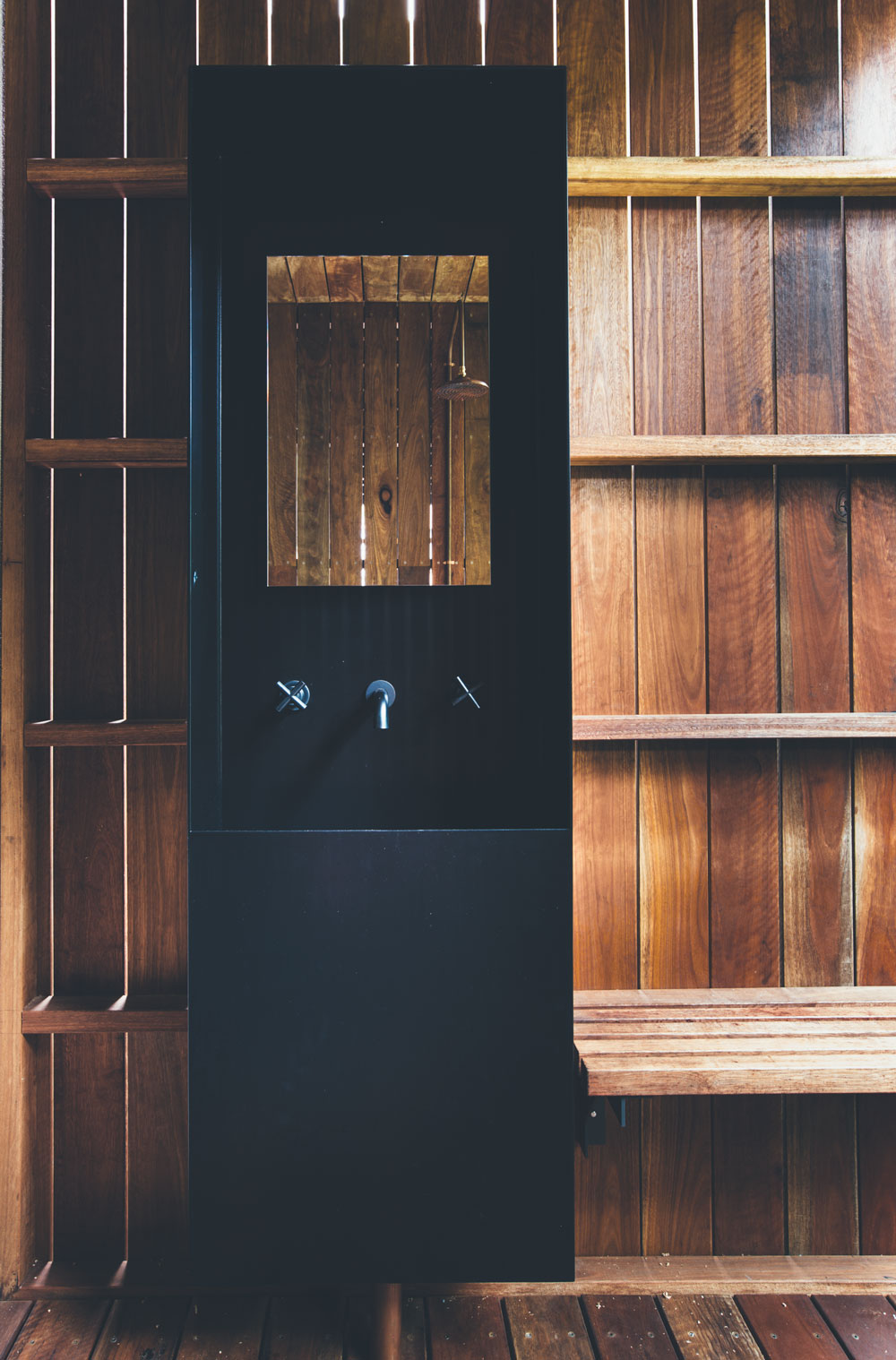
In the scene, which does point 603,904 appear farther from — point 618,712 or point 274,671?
point 274,671

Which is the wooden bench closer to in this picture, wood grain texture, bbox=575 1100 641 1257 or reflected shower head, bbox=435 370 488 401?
wood grain texture, bbox=575 1100 641 1257

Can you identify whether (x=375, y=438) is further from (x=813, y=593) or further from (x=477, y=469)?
(x=813, y=593)

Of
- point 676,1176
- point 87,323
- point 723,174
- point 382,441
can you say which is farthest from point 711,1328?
point 87,323

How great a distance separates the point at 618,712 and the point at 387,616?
0.64 m

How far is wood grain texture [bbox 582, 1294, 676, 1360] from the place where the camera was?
152cm

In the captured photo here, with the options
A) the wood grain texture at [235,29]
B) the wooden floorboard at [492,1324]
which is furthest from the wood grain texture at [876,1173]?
the wood grain texture at [235,29]

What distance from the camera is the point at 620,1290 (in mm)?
1675

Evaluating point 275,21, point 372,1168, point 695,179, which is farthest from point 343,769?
point 275,21

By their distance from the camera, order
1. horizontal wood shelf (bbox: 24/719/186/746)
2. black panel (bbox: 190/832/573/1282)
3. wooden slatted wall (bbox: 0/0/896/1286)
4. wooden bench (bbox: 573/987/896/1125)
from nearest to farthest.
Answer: black panel (bbox: 190/832/573/1282), wooden bench (bbox: 573/987/896/1125), horizontal wood shelf (bbox: 24/719/186/746), wooden slatted wall (bbox: 0/0/896/1286)

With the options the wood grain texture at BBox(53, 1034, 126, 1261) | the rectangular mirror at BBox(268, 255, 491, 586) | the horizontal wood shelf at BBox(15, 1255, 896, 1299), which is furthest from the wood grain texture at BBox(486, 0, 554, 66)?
the horizontal wood shelf at BBox(15, 1255, 896, 1299)

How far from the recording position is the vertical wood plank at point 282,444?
1.37m

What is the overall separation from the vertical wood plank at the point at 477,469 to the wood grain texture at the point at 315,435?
0.62ft

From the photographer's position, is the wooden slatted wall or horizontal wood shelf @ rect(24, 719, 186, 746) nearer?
horizontal wood shelf @ rect(24, 719, 186, 746)

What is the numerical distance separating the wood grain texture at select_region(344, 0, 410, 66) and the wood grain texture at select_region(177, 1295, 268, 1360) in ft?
8.34
